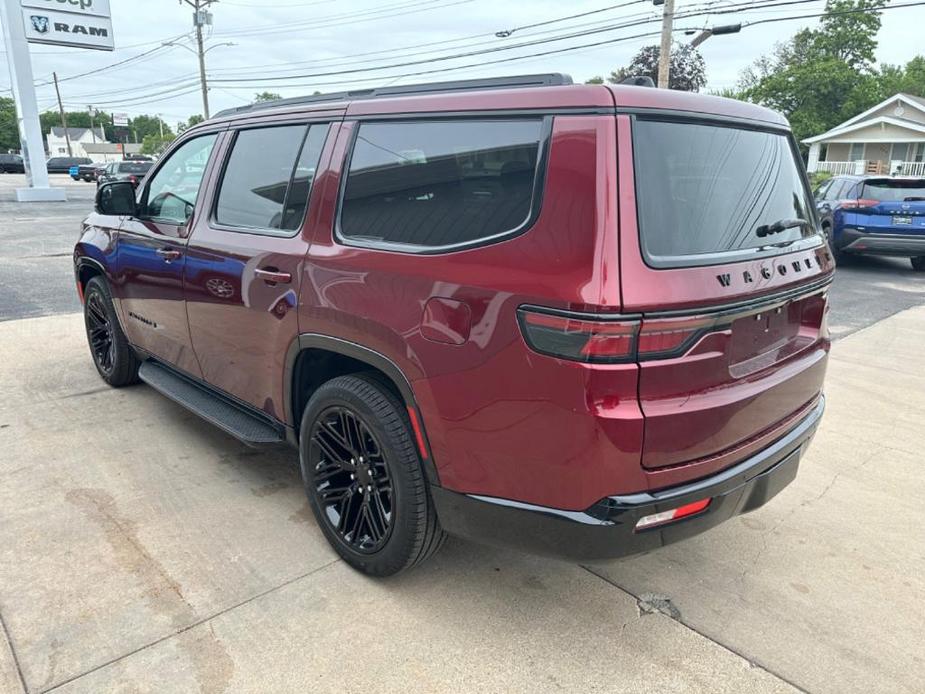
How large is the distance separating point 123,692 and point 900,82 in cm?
6897

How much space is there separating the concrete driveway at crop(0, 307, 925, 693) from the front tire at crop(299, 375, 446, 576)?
0.18 meters

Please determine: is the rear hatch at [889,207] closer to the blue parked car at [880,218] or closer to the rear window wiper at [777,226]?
the blue parked car at [880,218]

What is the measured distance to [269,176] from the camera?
316cm

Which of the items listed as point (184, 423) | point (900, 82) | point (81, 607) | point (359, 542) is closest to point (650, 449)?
point (359, 542)

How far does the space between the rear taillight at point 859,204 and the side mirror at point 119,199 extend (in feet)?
35.6

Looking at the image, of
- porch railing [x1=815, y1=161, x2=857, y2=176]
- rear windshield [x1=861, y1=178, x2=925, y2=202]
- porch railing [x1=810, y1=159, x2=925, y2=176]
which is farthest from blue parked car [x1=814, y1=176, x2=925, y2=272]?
porch railing [x1=815, y1=161, x2=857, y2=176]

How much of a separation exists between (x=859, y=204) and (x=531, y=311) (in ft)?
36.1

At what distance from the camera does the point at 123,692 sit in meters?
2.14

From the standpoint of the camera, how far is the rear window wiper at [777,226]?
7.82 ft

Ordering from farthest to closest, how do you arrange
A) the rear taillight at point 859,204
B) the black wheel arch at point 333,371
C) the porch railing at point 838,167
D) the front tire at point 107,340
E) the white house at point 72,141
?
the white house at point 72,141
the porch railing at point 838,167
the rear taillight at point 859,204
the front tire at point 107,340
the black wheel arch at point 333,371

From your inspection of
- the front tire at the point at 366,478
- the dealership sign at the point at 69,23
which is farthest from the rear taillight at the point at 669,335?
the dealership sign at the point at 69,23

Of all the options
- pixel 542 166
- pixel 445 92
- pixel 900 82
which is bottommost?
pixel 542 166

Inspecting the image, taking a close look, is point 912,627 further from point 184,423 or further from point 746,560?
point 184,423

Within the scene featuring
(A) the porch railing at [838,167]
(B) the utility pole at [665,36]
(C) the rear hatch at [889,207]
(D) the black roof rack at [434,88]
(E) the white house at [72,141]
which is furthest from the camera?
(E) the white house at [72,141]
